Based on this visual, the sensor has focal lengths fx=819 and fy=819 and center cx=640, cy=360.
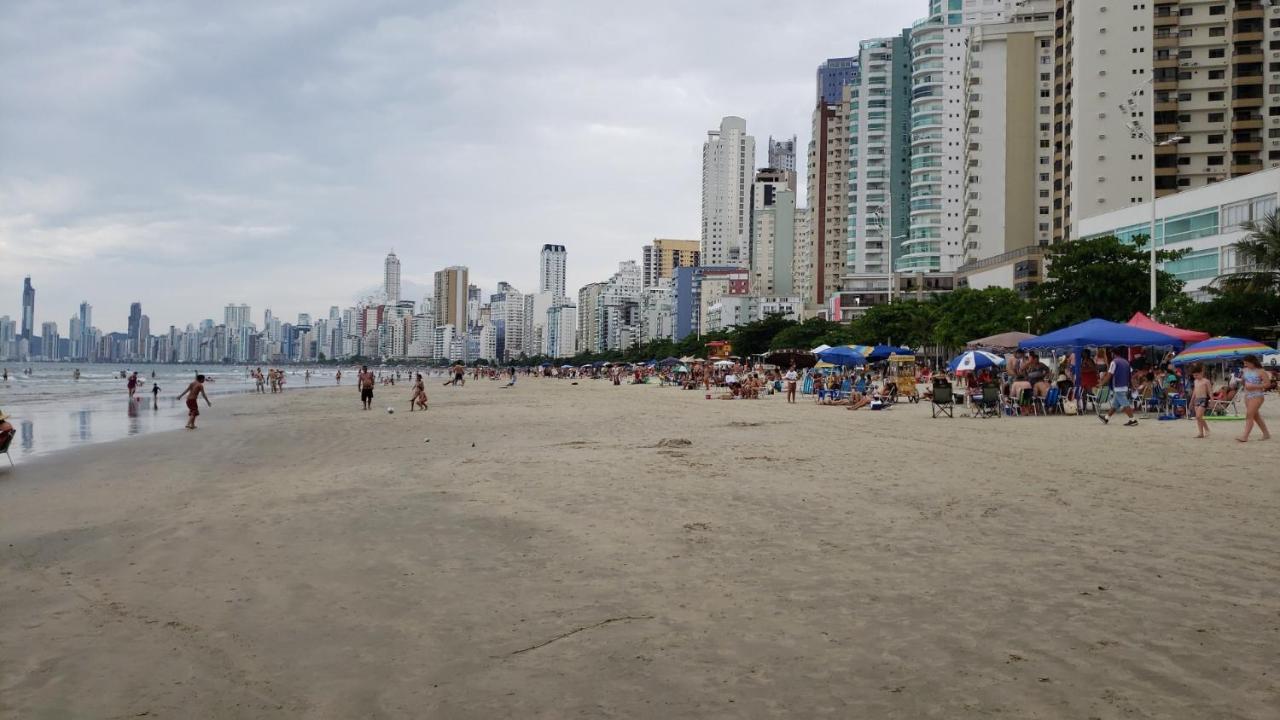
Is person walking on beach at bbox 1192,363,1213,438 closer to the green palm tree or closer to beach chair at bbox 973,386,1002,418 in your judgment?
beach chair at bbox 973,386,1002,418

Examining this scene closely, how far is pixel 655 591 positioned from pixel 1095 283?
34.4m

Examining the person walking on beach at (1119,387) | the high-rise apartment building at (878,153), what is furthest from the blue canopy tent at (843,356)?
the high-rise apartment building at (878,153)

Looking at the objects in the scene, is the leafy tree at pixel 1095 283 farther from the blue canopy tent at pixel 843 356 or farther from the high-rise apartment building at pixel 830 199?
the high-rise apartment building at pixel 830 199

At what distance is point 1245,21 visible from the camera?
67.8m

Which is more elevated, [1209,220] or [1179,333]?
[1209,220]

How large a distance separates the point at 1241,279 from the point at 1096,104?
41979 mm

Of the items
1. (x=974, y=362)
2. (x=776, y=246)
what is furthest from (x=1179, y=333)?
(x=776, y=246)

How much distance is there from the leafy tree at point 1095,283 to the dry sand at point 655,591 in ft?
83.1

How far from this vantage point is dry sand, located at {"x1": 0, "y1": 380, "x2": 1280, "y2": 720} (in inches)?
149

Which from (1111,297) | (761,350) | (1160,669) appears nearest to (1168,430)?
(1160,669)

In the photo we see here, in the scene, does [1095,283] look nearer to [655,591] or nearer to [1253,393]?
[1253,393]

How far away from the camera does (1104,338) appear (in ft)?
62.6

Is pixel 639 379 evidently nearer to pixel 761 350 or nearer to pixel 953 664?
pixel 761 350

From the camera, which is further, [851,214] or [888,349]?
[851,214]
